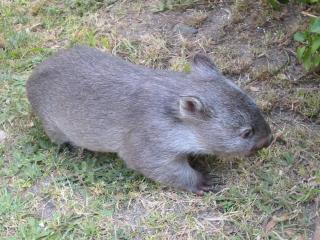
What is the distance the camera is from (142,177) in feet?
15.3

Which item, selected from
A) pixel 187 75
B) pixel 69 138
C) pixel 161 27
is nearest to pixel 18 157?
pixel 69 138

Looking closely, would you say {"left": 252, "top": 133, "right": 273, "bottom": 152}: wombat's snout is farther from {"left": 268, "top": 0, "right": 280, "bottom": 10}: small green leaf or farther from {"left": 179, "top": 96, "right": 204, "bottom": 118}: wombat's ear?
{"left": 268, "top": 0, "right": 280, "bottom": 10}: small green leaf

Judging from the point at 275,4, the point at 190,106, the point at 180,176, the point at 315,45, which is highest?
the point at 315,45

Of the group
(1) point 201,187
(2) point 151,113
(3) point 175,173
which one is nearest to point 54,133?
(2) point 151,113

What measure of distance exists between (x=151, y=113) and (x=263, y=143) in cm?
80

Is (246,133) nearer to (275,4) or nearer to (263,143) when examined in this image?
(263,143)

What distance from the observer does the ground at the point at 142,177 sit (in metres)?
4.31

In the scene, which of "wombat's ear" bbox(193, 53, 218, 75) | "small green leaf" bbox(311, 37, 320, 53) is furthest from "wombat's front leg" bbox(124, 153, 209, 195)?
"small green leaf" bbox(311, 37, 320, 53)

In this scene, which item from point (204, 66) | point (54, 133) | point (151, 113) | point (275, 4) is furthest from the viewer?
point (275, 4)

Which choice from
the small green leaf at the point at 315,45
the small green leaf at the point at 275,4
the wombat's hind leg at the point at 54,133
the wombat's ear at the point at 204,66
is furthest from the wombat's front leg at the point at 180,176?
the small green leaf at the point at 275,4

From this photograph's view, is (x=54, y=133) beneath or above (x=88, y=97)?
beneath

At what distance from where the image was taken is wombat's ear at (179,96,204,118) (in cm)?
420

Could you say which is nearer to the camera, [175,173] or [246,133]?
[246,133]

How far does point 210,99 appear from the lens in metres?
4.26
